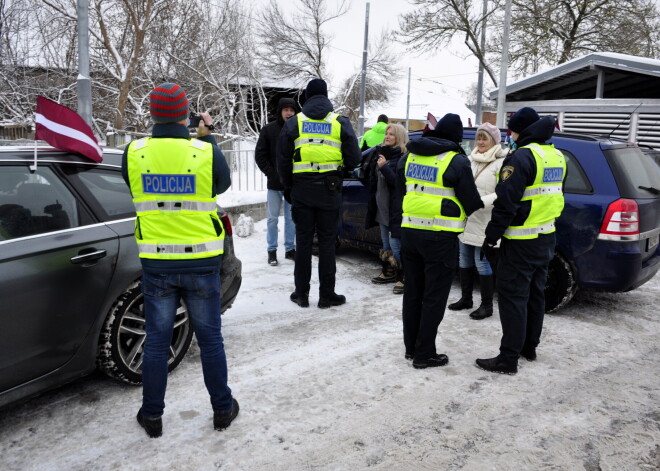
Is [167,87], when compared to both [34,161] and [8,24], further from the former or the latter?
[8,24]

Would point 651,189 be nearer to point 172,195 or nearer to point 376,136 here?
point 172,195

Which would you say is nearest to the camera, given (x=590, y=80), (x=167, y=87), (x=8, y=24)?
(x=167, y=87)

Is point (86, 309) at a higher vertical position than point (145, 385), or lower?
higher

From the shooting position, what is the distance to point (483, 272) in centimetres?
495

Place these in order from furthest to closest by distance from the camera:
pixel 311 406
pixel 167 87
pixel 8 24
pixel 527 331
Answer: pixel 8 24 < pixel 527 331 < pixel 311 406 < pixel 167 87

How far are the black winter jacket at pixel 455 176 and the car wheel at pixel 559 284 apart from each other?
1633 mm

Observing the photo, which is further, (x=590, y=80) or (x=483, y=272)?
(x=590, y=80)

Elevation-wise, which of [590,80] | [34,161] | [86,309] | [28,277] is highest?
[590,80]

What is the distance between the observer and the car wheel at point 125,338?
3.18 metres

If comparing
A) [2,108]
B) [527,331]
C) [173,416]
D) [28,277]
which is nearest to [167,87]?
[28,277]

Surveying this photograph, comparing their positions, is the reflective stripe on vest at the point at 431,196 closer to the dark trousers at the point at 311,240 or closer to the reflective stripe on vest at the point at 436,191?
the reflective stripe on vest at the point at 436,191

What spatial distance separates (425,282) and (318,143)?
1709mm

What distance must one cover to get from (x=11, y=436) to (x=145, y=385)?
2.50ft

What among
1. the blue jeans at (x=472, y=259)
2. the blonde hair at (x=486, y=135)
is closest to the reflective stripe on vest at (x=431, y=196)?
the blonde hair at (x=486, y=135)
